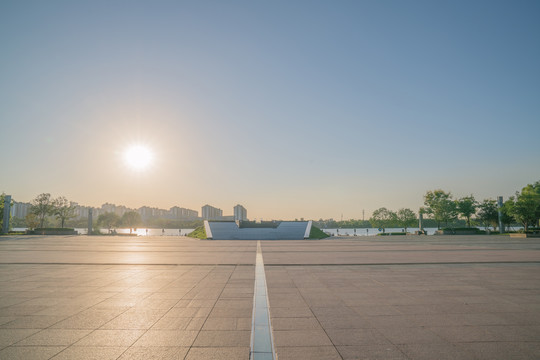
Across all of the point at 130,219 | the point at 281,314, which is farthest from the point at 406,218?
the point at 130,219

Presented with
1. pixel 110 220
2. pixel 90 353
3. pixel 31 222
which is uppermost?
pixel 31 222

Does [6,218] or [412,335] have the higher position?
[6,218]

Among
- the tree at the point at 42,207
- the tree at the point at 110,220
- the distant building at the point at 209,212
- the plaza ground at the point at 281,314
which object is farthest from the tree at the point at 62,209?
the distant building at the point at 209,212

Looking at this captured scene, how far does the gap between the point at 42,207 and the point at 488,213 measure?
263 ft

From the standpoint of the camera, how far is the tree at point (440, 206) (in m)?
54.4

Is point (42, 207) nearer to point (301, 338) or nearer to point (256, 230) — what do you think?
point (256, 230)

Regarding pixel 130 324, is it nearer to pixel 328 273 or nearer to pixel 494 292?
pixel 328 273

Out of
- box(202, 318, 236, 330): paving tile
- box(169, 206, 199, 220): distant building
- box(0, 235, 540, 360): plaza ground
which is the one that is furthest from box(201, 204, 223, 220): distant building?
box(202, 318, 236, 330): paving tile

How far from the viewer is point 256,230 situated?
43.5 m

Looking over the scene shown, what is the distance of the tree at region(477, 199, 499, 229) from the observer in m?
54.5

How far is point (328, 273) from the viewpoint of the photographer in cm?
1103

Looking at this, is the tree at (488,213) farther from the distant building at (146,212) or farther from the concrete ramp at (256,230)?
the distant building at (146,212)

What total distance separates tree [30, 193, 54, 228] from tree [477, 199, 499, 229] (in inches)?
3077

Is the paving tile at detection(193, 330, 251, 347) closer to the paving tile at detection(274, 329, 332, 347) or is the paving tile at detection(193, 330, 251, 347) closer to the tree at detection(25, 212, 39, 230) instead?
the paving tile at detection(274, 329, 332, 347)
